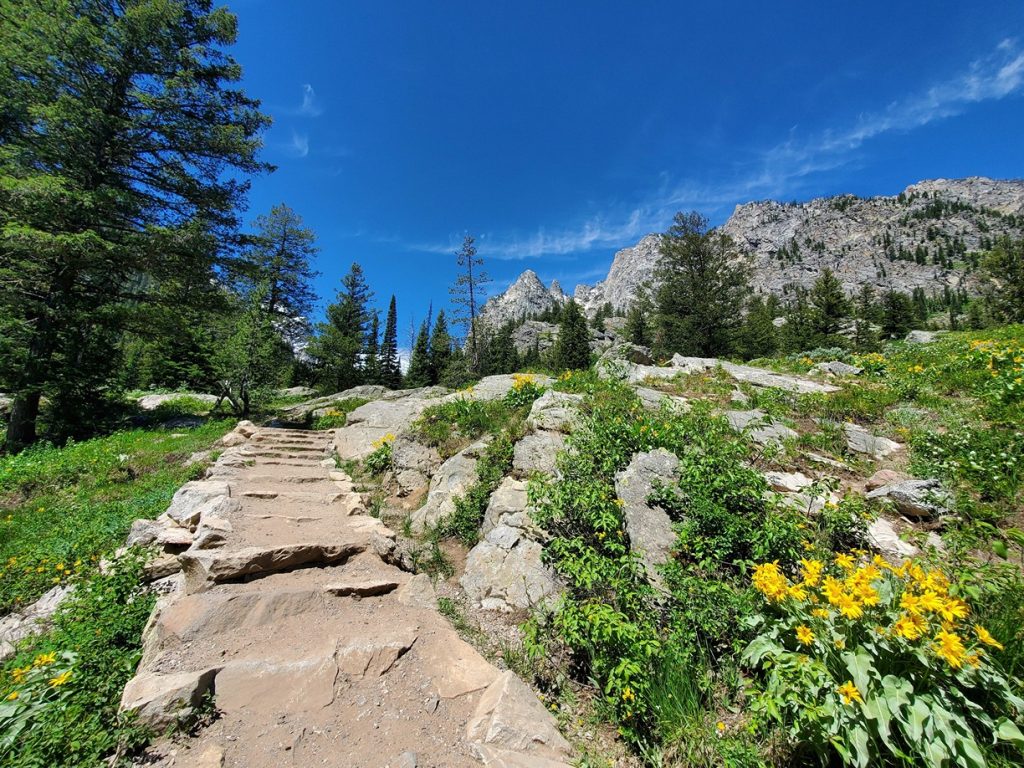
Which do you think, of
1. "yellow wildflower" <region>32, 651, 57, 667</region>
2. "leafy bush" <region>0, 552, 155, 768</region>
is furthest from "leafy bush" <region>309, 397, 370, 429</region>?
"yellow wildflower" <region>32, 651, 57, 667</region>

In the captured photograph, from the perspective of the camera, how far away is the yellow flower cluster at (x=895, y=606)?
194 centimetres

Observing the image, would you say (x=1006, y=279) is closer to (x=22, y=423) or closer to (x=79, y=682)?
(x=79, y=682)

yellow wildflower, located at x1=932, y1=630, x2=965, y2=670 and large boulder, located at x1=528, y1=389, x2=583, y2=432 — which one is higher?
large boulder, located at x1=528, y1=389, x2=583, y2=432

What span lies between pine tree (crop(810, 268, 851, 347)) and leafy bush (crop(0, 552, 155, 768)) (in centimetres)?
3495

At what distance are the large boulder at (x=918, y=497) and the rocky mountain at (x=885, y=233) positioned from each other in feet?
437

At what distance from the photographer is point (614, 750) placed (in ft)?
8.64

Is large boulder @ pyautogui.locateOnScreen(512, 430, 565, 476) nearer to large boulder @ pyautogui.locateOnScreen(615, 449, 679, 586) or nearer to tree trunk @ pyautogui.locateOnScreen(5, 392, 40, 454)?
large boulder @ pyautogui.locateOnScreen(615, 449, 679, 586)

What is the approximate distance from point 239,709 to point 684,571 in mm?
3656

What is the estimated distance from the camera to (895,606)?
2309 mm

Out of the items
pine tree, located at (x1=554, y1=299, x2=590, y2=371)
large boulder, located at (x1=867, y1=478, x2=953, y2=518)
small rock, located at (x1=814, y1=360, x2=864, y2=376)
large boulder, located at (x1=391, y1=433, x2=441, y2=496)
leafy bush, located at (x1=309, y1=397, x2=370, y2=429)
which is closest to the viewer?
large boulder, located at (x1=867, y1=478, x2=953, y2=518)

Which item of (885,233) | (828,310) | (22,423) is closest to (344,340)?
(22,423)

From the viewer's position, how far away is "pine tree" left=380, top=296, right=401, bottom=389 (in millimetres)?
46281

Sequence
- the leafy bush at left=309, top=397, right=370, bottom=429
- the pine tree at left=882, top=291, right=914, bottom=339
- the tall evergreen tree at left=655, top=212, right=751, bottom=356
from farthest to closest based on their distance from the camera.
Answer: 1. the pine tree at left=882, top=291, right=914, bottom=339
2. the tall evergreen tree at left=655, top=212, right=751, bottom=356
3. the leafy bush at left=309, top=397, right=370, bottom=429

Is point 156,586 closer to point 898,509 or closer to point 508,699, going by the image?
point 508,699
